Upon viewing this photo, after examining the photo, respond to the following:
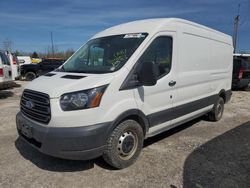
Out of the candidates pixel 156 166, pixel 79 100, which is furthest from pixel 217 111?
pixel 79 100

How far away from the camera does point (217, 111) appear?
22.0 ft

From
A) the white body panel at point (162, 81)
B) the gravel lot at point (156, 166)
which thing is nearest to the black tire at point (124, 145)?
the gravel lot at point (156, 166)

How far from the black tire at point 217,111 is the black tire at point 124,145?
333cm

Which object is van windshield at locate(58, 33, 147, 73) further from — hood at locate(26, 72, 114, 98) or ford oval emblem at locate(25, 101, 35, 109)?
ford oval emblem at locate(25, 101, 35, 109)

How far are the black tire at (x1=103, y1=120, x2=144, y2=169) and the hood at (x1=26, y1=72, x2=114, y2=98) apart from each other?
0.76 meters

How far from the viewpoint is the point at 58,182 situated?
11.4 ft

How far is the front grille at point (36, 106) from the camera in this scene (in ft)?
11.0

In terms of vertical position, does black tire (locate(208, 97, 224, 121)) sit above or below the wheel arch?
below

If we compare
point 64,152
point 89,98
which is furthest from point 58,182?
point 89,98

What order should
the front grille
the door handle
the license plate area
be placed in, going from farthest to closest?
the door handle, the license plate area, the front grille

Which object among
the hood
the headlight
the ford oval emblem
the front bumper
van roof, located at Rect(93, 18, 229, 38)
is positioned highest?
van roof, located at Rect(93, 18, 229, 38)

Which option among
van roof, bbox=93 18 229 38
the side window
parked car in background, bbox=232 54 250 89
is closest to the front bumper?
the side window

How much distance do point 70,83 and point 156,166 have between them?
193 centimetres

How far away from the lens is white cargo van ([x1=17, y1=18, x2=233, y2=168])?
3275mm
